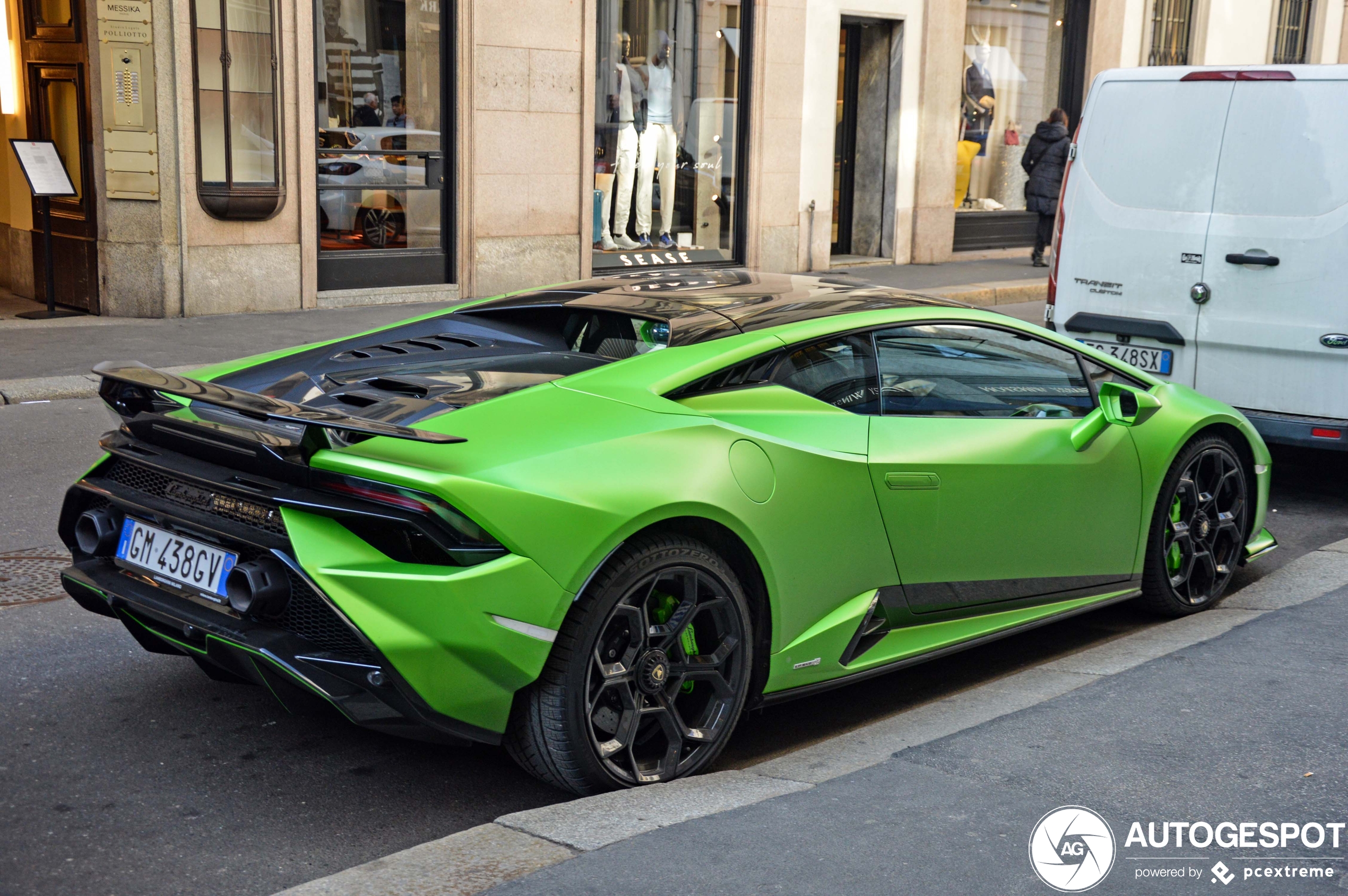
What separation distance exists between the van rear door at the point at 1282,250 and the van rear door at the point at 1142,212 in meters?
0.11

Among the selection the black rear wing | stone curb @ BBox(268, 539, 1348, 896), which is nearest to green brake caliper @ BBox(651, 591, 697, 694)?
stone curb @ BBox(268, 539, 1348, 896)

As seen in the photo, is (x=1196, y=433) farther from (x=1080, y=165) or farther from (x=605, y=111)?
(x=605, y=111)

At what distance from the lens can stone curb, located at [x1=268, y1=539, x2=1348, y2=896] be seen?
9.57ft

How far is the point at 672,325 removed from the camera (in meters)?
3.99

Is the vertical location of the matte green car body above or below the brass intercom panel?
below

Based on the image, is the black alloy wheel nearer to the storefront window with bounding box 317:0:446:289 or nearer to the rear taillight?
the storefront window with bounding box 317:0:446:289

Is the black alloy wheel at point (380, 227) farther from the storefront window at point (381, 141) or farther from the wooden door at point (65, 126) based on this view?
the wooden door at point (65, 126)

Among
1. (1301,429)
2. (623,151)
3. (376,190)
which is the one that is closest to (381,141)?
(376,190)

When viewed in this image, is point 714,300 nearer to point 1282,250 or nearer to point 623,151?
point 1282,250

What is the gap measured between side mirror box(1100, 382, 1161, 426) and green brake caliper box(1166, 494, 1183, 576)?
1.30 feet

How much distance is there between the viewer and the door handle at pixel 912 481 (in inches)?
159

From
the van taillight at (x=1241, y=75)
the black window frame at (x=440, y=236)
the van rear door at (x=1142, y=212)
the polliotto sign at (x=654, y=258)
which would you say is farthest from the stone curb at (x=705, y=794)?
the polliotto sign at (x=654, y=258)

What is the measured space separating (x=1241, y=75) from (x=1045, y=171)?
1255 cm

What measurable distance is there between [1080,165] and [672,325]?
4.44m
